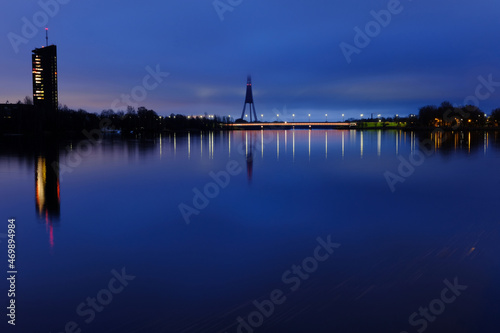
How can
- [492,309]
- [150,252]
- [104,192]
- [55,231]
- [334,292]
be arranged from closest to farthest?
[492,309]
[334,292]
[150,252]
[55,231]
[104,192]

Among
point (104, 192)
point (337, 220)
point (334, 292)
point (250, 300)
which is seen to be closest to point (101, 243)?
point (250, 300)

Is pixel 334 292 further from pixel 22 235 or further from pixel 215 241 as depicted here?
pixel 22 235

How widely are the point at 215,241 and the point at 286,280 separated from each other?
2.41 metres

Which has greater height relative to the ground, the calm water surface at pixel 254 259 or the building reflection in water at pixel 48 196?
the building reflection in water at pixel 48 196

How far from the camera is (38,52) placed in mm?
192000

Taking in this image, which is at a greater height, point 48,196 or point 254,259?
point 48,196

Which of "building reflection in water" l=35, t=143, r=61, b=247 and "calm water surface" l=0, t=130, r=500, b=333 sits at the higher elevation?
"building reflection in water" l=35, t=143, r=61, b=247

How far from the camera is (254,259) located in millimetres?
7125

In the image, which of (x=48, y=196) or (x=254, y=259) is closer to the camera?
(x=254, y=259)

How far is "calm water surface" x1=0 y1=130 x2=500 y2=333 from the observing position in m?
5.11

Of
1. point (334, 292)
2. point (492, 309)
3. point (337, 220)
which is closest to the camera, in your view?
point (492, 309)

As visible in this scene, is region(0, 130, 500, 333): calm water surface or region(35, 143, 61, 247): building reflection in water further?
region(35, 143, 61, 247): building reflection in water

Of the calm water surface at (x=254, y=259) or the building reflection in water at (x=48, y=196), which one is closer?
the calm water surface at (x=254, y=259)

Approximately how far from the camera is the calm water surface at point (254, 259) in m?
5.11
